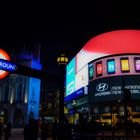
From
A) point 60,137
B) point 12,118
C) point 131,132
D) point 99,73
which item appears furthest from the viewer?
point 12,118

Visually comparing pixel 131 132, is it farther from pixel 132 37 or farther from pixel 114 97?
pixel 132 37

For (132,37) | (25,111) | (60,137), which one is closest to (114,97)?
(132,37)

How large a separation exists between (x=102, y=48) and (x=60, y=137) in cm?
3712

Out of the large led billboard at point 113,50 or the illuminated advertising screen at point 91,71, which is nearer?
the large led billboard at point 113,50

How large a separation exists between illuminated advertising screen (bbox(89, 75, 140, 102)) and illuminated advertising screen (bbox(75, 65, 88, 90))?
536 centimetres

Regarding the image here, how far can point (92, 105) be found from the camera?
1866 inches

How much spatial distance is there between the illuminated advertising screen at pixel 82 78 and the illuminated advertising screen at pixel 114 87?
536 cm

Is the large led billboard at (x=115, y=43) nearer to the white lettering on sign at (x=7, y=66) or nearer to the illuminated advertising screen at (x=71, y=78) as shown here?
the illuminated advertising screen at (x=71, y=78)

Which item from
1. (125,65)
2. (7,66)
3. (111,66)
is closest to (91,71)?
(111,66)

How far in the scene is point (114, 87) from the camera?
4247cm

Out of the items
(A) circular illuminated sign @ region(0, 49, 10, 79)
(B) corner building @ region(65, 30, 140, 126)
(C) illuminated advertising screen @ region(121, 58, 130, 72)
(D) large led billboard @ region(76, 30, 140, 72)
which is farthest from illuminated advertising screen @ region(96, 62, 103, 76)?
(A) circular illuminated sign @ region(0, 49, 10, 79)

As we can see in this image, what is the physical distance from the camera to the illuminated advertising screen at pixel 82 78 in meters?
51.0

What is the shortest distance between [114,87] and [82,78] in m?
12.0

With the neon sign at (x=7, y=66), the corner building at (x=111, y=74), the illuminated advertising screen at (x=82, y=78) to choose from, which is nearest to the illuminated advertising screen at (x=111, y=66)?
the corner building at (x=111, y=74)
